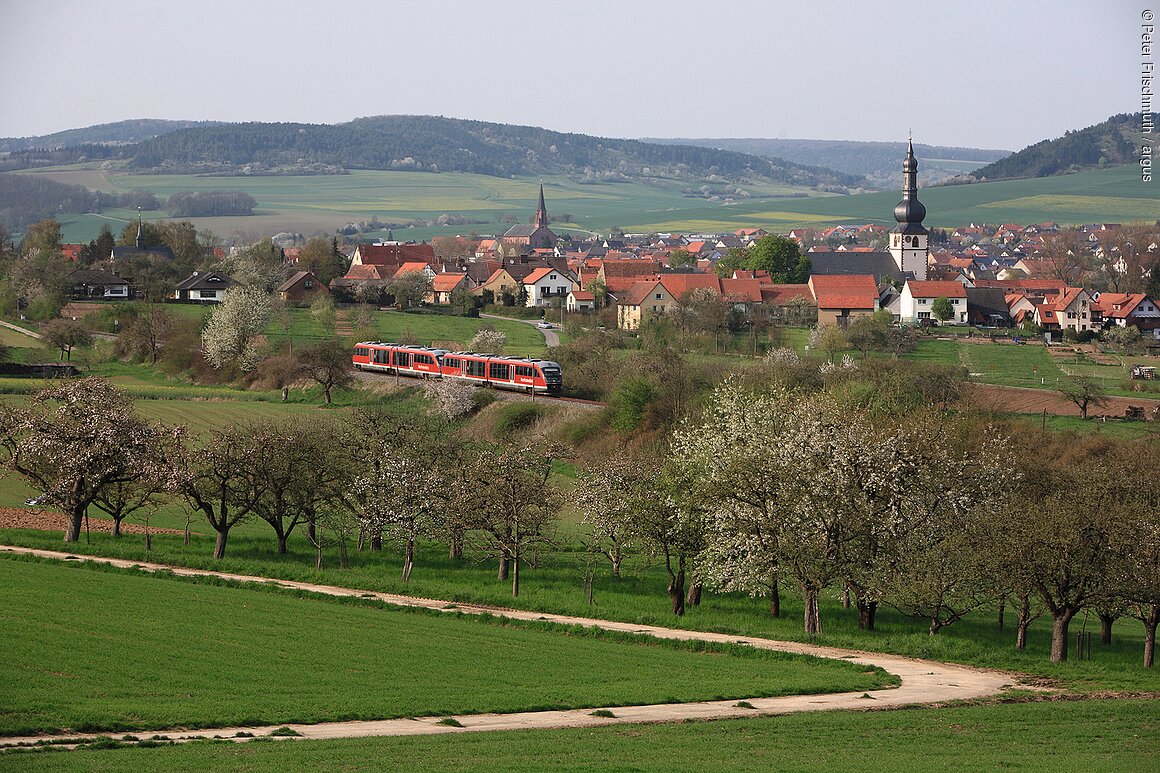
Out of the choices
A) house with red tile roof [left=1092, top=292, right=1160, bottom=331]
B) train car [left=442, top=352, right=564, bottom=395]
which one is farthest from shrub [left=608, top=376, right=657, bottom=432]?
house with red tile roof [left=1092, top=292, right=1160, bottom=331]

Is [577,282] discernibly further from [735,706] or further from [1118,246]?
[735,706]

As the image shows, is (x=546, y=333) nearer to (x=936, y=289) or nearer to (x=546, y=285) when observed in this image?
(x=546, y=285)

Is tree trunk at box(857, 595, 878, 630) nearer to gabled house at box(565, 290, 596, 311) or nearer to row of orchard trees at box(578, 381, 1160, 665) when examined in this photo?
row of orchard trees at box(578, 381, 1160, 665)

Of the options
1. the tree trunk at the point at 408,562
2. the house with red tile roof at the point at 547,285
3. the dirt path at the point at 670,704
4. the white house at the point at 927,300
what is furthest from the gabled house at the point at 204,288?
the dirt path at the point at 670,704

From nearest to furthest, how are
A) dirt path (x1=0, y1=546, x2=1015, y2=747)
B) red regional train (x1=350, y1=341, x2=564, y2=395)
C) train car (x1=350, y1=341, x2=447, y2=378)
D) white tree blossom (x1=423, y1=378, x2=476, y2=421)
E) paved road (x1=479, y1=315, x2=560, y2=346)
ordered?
dirt path (x1=0, y1=546, x2=1015, y2=747)
white tree blossom (x1=423, y1=378, x2=476, y2=421)
red regional train (x1=350, y1=341, x2=564, y2=395)
train car (x1=350, y1=341, x2=447, y2=378)
paved road (x1=479, y1=315, x2=560, y2=346)

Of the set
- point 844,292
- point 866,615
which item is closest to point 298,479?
point 866,615

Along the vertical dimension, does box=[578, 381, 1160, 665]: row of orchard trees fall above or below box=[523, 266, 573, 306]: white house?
below

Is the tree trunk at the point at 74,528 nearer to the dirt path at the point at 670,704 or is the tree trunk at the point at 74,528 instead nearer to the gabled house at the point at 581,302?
the dirt path at the point at 670,704

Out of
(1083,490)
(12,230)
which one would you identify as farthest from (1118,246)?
(1083,490)
